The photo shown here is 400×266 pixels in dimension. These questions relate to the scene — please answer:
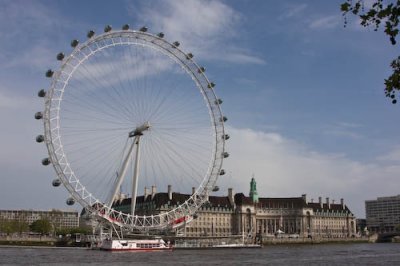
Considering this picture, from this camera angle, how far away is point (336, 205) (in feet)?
637

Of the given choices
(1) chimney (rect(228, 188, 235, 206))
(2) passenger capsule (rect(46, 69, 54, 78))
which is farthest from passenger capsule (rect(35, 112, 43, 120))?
(1) chimney (rect(228, 188, 235, 206))

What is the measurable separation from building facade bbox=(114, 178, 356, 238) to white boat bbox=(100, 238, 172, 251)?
58.7 meters

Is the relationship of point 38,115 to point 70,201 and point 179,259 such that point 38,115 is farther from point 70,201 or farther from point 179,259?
point 179,259

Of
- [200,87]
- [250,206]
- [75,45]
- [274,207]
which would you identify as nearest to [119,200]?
[250,206]

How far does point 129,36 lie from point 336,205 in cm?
14834

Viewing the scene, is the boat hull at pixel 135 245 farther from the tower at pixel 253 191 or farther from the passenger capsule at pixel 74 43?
the tower at pixel 253 191

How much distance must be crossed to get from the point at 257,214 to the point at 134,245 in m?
99.4

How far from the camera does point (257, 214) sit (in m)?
173

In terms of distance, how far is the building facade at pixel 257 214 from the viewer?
150m

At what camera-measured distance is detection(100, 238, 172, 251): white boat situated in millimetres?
74762

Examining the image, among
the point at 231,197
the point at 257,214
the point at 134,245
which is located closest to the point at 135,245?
the point at 134,245

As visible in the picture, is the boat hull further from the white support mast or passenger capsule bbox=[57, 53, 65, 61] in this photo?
passenger capsule bbox=[57, 53, 65, 61]

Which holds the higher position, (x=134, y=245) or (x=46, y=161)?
(x=46, y=161)

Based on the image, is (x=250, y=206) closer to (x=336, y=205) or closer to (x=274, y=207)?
(x=274, y=207)
